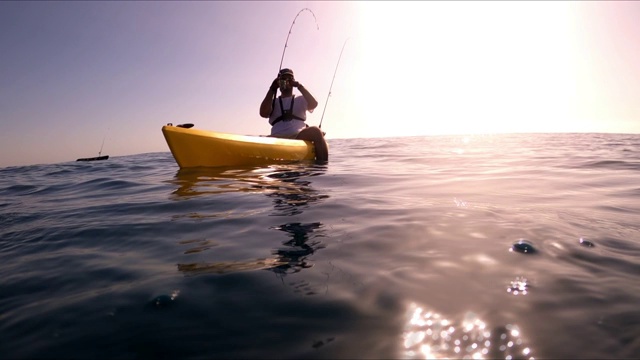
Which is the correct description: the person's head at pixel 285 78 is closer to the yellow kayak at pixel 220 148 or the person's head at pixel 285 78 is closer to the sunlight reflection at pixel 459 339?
the yellow kayak at pixel 220 148

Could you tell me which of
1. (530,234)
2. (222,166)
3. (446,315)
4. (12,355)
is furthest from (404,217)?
(222,166)

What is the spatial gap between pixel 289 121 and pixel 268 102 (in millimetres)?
742

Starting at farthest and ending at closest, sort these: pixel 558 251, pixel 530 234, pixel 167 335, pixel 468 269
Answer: pixel 530 234 < pixel 558 251 < pixel 468 269 < pixel 167 335

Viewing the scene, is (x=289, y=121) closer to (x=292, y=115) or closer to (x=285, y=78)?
(x=292, y=115)

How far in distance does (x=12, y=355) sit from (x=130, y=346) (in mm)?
464

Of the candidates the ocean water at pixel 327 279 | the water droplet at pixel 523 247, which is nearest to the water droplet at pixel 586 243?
the ocean water at pixel 327 279

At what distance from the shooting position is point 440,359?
4.09 feet

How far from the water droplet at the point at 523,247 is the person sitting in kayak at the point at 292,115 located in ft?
21.9

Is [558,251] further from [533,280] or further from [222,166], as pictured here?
[222,166]

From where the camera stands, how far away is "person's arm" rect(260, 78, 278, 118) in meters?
8.23

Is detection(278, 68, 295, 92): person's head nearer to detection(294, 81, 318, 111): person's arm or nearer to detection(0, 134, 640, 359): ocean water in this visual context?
detection(294, 81, 318, 111): person's arm

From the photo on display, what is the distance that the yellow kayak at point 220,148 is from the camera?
20.2ft

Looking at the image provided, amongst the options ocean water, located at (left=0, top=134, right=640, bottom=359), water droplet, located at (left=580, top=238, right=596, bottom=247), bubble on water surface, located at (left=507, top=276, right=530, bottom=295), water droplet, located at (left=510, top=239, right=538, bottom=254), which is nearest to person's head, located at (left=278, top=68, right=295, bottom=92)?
ocean water, located at (left=0, top=134, right=640, bottom=359)

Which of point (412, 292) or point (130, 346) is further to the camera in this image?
point (412, 292)
